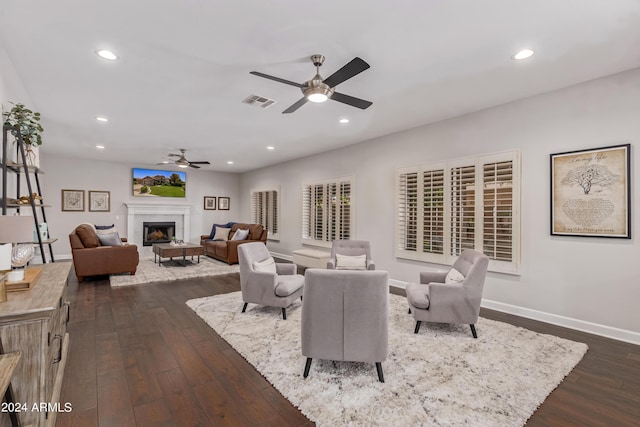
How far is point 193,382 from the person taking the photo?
7.92 feet

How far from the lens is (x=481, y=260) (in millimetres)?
3203

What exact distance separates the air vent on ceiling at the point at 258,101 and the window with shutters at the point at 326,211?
2707 mm

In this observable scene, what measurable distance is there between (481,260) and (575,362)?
1.12 meters

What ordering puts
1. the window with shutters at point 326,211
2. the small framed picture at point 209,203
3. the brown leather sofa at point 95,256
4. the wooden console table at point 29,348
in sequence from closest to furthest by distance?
the wooden console table at point 29,348 → the brown leather sofa at point 95,256 → the window with shutters at point 326,211 → the small framed picture at point 209,203

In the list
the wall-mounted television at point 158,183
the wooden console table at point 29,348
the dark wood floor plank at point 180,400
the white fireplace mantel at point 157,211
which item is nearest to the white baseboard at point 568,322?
the dark wood floor plank at point 180,400

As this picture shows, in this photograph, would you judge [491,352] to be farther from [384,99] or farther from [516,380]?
[384,99]

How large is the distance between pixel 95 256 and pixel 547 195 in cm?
717

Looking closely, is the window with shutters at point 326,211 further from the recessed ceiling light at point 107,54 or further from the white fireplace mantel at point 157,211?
the white fireplace mantel at point 157,211

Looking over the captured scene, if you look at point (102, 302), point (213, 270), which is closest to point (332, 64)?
point (102, 302)

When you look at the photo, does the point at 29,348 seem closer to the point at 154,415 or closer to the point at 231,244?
the point at 154,415

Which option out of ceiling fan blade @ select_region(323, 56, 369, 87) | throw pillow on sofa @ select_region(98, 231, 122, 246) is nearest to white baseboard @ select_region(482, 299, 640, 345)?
ceiling fan blade @ select_region(323, 56, 369, 87)

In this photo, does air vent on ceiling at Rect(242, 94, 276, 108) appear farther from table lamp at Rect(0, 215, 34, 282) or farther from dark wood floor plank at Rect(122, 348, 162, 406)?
dark wood floor plank at Rect(122, 348, 162, 406)

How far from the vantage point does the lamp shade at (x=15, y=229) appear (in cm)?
219

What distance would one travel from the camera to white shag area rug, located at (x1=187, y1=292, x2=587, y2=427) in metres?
2.04
